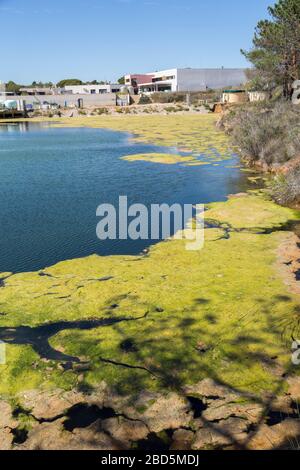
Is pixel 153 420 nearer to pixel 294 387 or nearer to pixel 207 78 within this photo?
pixel 294 387

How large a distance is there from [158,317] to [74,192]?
23.1ft

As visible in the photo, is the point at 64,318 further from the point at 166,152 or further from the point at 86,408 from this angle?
the point at 166,152

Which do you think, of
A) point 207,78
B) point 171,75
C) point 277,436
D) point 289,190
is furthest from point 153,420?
point 171,75

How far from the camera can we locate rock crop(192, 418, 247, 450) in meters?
2.77

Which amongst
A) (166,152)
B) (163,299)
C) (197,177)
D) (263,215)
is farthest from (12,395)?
(166,152)

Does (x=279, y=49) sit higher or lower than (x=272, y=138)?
higher

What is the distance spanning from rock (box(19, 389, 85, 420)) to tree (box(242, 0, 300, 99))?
19.2 metres

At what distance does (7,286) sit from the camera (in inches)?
209

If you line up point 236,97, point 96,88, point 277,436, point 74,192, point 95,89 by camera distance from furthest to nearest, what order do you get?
point 96,88 → point 95,89 → point 236,97 → point 74,192 → point 277,436

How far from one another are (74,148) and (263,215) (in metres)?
13.5

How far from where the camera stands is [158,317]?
4.35 metres

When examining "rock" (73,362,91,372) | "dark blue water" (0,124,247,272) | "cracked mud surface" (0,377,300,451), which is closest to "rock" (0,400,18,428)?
→ "cracked mud surface" (0,377,300,451)

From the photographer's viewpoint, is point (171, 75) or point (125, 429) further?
point (171, 75)

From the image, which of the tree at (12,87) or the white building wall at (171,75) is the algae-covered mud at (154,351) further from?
the tree at (12,87)
